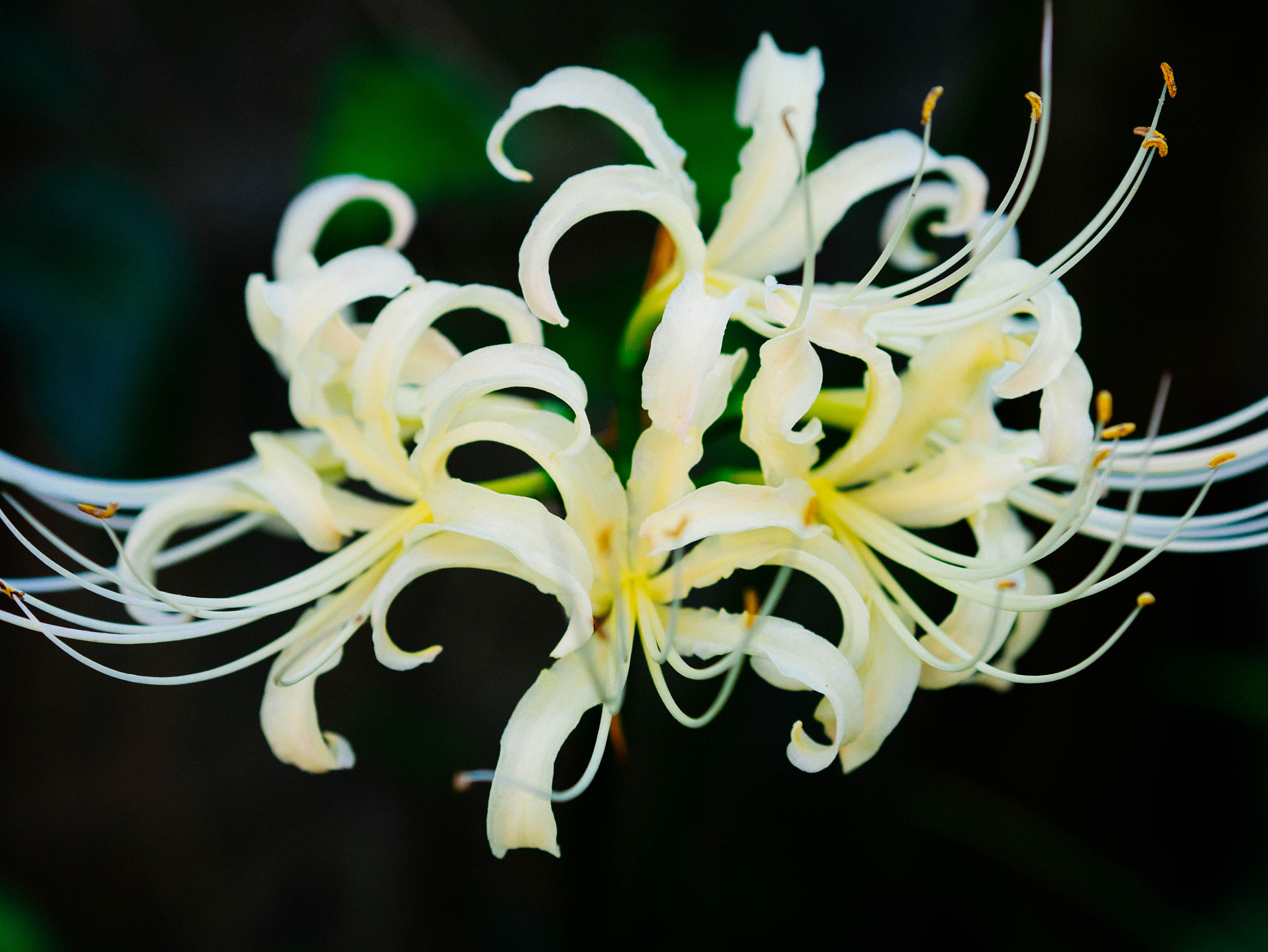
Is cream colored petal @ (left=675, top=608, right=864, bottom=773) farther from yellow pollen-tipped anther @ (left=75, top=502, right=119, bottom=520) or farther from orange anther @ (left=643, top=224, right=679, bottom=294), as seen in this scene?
yellow pollen-tipped anther @ (left=75, top=502, right=119, bottom=520)

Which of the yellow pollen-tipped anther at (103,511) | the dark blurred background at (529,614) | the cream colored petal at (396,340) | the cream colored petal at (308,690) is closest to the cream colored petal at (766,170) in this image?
the cream colored petal at (396,340)

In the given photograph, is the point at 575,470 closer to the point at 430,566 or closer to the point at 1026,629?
the point at 430,566

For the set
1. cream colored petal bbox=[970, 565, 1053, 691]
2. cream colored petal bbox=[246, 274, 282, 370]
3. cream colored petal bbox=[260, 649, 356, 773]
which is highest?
cream colored petal bbox=[246, 274, 282, 370]

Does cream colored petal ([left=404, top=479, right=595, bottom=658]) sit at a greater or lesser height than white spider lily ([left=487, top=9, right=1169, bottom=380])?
lesser

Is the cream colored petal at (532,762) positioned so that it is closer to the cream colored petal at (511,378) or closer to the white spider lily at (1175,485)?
the cream colored petal at (511,378)

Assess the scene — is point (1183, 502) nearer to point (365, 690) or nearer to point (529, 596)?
point (529, 596)

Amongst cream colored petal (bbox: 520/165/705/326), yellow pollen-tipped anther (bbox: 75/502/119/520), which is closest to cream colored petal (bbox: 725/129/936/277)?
cream colored petal (bbox: 520/165/705/326)

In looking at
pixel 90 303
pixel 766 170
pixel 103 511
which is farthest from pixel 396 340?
pixel 90 303
